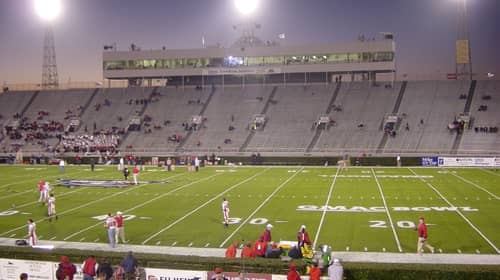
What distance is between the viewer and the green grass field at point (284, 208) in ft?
66.2

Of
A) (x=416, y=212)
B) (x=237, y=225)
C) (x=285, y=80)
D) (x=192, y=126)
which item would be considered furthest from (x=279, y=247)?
(x=285, y=80)

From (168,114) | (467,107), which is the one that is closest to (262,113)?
(168,114)

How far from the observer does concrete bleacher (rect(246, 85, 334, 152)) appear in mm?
57344

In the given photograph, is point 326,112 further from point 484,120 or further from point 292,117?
point 484,120

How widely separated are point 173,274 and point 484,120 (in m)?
49.1

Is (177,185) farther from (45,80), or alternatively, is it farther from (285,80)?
(45,80)

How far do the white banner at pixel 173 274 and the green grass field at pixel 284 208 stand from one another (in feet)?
16.2

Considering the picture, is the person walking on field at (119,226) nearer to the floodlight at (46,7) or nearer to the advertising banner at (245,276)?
the advertising banner at (245,276)

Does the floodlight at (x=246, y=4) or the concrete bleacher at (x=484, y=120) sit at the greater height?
the floodlight at (x=246, y=4)

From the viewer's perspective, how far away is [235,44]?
72000 mm

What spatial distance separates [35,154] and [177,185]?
96.0ft

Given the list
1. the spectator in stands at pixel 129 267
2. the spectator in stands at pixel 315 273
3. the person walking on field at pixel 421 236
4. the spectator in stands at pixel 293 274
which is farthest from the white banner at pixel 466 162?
the spectator in stands at pixel 129 267

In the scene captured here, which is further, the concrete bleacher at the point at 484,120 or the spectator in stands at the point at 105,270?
the concrete bleacher at the point at 484,120

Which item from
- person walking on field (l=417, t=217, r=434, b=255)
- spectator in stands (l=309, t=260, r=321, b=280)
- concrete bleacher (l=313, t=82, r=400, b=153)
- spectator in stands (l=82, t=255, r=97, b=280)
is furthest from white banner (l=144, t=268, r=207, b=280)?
concrete bleacher (l=313, t=82, r=400, b=153)
